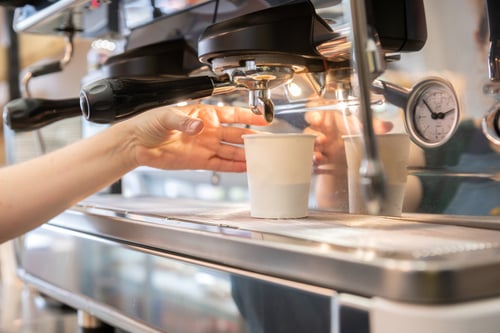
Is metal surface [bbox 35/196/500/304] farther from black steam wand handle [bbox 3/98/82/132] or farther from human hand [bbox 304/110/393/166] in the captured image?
black steam wand handle [bbox 3/98/82/132]

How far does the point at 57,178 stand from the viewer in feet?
2.59

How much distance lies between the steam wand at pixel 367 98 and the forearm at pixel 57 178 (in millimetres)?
414

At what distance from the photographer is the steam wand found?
0.45 m

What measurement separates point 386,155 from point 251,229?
8.3 inches

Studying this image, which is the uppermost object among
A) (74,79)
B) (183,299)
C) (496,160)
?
(74,79)

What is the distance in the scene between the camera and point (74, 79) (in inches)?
67.4

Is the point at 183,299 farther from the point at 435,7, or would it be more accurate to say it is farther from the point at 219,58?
the point at 435,7

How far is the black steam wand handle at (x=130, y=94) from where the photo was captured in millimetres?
708

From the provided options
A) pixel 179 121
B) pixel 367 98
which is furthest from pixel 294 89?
pixel 367 98

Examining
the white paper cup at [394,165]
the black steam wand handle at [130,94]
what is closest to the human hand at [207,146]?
the black steam wand handle at [130,94]

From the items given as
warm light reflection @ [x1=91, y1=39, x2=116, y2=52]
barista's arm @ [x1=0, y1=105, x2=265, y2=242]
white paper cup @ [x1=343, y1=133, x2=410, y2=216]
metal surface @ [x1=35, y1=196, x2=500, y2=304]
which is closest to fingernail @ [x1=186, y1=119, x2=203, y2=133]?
barista's arm @ [x1=0, y1=105, x2=265, y2=242]

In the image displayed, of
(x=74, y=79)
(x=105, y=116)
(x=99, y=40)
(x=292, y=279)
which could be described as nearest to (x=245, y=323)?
(x=292, y=279)

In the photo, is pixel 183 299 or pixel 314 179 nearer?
pixel 183 299

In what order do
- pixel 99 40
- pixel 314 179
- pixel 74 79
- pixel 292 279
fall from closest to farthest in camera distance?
pixel 292 279 → pixel 314 179 → pixel 99 40 → pixel 74 79
